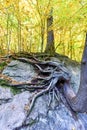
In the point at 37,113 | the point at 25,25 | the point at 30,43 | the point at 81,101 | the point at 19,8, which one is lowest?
the point at 37,113

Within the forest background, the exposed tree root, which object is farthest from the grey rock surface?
the forest background

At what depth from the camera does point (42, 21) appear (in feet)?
35.5

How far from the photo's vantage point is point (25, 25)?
39.1 feet

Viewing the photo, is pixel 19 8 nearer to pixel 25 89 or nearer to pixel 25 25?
pixel 25 25

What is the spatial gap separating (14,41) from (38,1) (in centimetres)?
539

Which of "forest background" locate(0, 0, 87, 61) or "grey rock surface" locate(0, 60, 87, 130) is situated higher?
"forest background" locate(0, 0, 87, 61)

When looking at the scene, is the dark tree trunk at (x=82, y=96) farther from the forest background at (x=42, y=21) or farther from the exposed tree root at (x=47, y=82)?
the forest background at (x=42, y=21)

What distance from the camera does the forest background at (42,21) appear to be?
7395 millimetres

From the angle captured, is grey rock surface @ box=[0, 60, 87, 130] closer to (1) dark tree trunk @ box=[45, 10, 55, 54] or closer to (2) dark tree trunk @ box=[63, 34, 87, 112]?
(2) dark tree trunk @ box=[63, 34, 87, 112]

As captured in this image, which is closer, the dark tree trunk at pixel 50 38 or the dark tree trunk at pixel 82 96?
the dark tree trunk at pixel 82 96

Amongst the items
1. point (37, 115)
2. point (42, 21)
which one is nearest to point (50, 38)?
point (42, 21)

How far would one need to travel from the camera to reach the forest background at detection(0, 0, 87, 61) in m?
7.39

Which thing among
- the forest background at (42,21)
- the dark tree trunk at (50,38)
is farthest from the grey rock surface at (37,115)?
the dark tree trunk at (50,38)

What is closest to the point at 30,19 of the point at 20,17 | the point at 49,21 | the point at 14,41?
the point at 20,17
